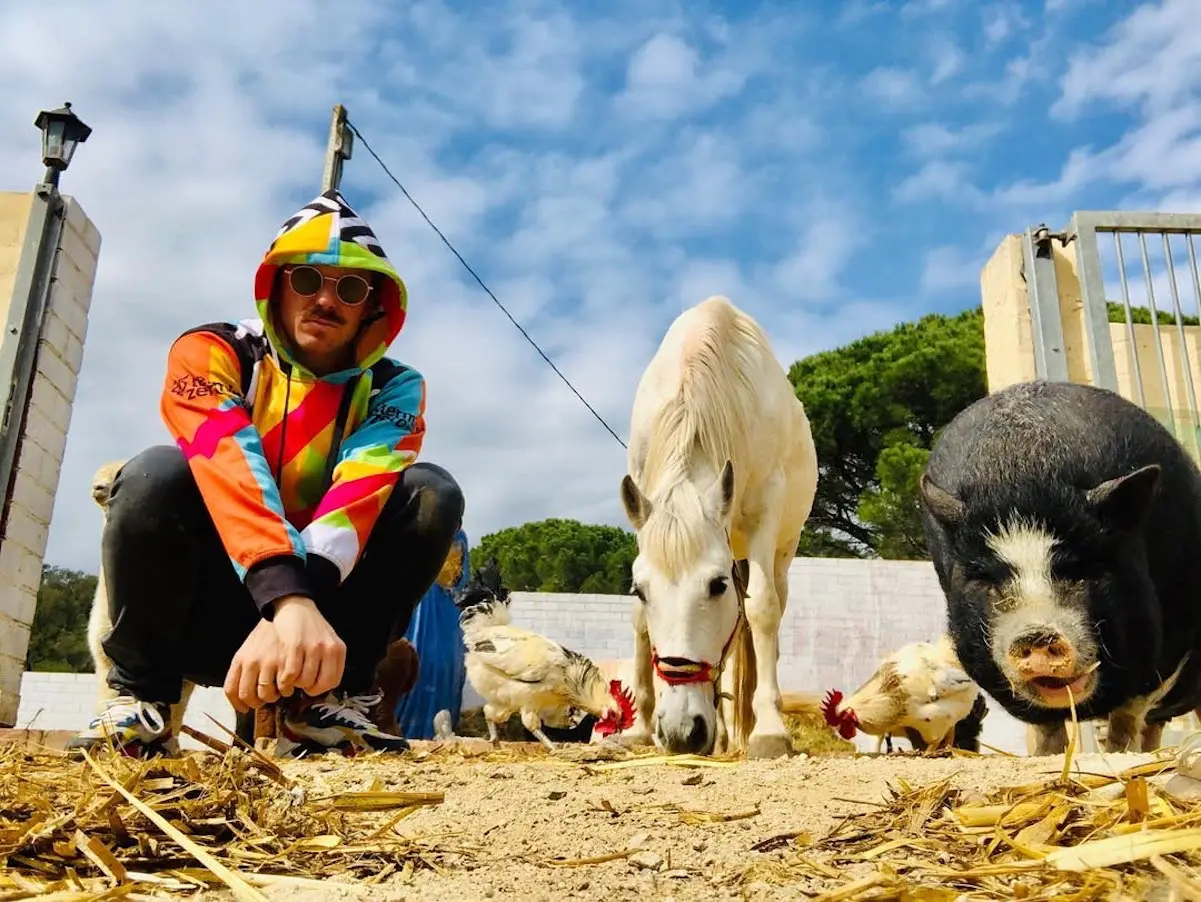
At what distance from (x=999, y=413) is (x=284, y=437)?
2.75 m

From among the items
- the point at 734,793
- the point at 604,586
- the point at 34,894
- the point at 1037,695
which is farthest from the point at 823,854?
the point at 604,586

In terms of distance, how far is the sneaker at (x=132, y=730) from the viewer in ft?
7.50

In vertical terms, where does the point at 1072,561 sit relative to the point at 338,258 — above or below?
below

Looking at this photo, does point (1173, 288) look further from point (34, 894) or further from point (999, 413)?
point (34, 894)

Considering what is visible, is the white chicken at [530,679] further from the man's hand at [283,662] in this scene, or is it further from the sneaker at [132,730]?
the man's hand at [283,662]

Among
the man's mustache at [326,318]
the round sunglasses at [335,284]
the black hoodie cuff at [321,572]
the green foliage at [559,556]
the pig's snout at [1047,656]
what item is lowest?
the pig's snout at [1047,656]

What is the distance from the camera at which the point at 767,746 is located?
3857 millimetres

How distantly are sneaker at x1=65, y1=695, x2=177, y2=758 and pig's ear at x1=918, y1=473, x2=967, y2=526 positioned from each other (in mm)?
2600

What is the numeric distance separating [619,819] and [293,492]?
4.81 ft

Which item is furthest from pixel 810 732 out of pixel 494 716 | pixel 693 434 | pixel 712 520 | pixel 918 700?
pixel 712 520

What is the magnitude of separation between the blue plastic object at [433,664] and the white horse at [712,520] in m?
3.83

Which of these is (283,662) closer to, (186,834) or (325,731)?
(186,834)

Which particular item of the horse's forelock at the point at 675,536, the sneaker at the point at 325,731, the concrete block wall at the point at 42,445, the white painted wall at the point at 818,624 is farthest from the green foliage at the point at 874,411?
the sneaker at the point at 325,731

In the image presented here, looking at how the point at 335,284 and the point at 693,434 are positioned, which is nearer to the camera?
the point at 335,284
